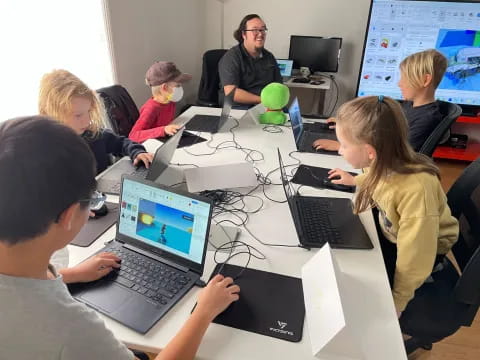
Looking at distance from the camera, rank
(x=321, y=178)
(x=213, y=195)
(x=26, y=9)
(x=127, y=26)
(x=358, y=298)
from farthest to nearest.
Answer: (x=127, y=26), (x=26, y=9), (x=321, y=178), (x=213, y=195), (x=358, y=298)

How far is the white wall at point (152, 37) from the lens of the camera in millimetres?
2412

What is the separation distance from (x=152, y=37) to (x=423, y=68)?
2.03 m

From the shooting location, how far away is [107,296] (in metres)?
0.92

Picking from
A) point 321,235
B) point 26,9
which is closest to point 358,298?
point 321,235

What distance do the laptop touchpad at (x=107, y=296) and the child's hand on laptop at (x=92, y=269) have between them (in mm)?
36

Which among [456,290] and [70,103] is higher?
[70,103]

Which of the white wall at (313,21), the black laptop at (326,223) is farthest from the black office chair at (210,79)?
the black laptop at (326,223)

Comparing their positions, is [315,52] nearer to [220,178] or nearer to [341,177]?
[341,177]

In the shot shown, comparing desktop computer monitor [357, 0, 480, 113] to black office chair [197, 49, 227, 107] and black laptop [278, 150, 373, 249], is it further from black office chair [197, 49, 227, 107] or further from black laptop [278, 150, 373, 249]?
black laptop [278, 150, 373, 249]

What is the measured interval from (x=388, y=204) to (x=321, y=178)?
1.52 feet

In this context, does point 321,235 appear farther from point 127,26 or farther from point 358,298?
point 127,26

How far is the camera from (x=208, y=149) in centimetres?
186

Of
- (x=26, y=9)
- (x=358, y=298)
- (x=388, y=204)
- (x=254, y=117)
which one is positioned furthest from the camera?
(x=254, y=117)

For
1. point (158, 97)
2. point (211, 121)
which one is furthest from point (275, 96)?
point (158, 97)
